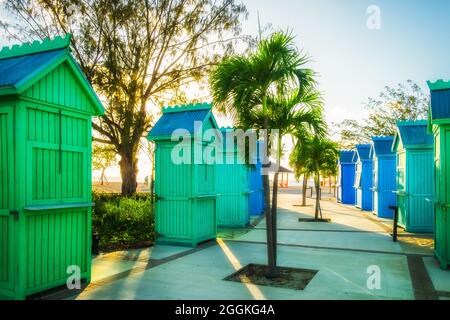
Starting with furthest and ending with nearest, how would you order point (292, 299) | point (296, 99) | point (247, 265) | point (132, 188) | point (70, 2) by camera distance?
point (132, 188) → point (70, 2) → point (247, 265) → point (296, 99) → point (292, 299)

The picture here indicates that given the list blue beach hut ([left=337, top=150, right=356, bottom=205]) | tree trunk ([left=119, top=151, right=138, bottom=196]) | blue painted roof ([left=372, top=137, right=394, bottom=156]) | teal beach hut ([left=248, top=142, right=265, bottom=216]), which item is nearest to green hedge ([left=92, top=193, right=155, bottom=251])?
tree trunk ([left=119, top=151, right=138, bottom=196])

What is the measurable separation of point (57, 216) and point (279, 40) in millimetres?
4898

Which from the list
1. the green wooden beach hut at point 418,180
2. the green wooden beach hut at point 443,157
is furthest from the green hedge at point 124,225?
the green wooden beach hut at point 418,180

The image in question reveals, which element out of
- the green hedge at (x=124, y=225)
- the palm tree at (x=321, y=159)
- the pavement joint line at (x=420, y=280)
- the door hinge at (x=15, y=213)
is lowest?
the pavement joint line at (x=420, y=280)

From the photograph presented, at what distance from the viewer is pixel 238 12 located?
19609mm

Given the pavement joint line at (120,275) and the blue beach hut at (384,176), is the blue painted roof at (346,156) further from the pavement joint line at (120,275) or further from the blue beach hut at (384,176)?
the pavement joint line at (120,275)

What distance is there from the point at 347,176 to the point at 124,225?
696 inches

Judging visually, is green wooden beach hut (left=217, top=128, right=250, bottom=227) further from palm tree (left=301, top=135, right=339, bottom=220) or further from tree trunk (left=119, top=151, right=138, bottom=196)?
tree trunk (left=119, top=151, right=138, bottom=196)

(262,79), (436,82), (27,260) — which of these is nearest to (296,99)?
(262,79)

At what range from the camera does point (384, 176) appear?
16.4 meters

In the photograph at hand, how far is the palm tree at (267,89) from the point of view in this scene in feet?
21.4

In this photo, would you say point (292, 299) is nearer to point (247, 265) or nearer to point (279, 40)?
point (247, 265)

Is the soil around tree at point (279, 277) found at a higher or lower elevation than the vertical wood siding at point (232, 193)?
lower

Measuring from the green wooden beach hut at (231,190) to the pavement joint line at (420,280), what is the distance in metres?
6.50
